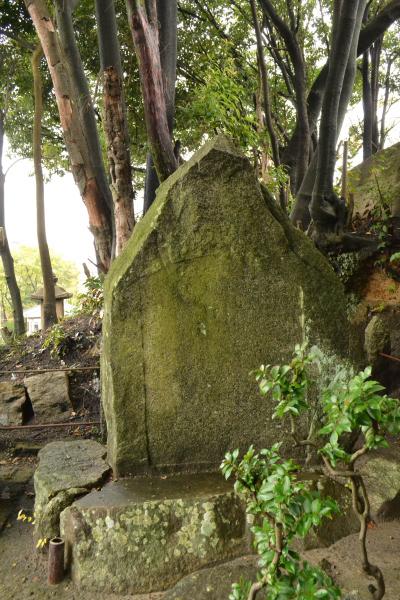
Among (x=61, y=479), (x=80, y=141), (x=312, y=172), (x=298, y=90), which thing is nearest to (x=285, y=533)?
(x=61, y=479)

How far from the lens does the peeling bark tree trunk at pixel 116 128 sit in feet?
16.1

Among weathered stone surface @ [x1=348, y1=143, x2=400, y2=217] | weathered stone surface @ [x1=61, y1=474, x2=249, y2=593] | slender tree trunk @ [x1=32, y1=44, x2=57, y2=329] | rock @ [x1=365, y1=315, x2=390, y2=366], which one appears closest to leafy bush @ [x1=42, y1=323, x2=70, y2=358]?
slender tree trunk @ [x1=32, y1=44, x2=57, y2=329]

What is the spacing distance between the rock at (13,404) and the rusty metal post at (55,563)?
307cm

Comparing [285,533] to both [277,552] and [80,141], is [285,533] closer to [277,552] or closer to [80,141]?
[277,552]

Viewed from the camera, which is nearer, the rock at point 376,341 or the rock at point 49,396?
the rock at point 376,341

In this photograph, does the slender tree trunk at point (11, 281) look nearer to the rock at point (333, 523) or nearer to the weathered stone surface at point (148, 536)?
the weathered stone surface at point (148, 536)

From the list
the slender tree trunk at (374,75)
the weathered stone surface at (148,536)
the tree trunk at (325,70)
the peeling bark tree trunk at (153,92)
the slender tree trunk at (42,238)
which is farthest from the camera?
the slender tree trunk at (374,75)

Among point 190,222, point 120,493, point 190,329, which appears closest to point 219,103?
point 190,222

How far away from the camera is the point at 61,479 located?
114 inches

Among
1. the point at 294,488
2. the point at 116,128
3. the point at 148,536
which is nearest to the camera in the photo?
the point at 294,488

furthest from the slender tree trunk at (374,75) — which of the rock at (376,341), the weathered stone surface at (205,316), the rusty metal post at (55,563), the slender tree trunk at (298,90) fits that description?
the rusty metal post at (55,563)

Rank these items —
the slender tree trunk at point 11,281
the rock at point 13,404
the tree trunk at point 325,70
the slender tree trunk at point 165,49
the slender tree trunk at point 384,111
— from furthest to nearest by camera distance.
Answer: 1. the slender tree trunk at point 384,111
2. the slender tree trunk at point 11,281
3. the tree trunk at point 325,70
4. the rock at point 13,404
5. the slender tree trunk at point 165,49

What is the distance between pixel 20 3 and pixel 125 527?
26.5ft

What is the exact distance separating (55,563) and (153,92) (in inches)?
163
